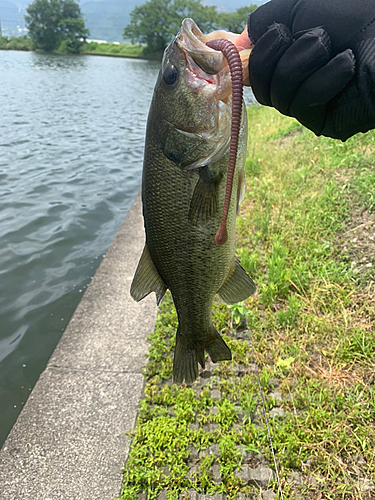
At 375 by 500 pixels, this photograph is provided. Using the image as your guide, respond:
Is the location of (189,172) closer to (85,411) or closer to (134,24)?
(85,411)

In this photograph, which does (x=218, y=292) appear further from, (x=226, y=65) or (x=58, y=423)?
(x=58, y=423)

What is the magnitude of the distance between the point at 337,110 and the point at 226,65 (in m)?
0.46

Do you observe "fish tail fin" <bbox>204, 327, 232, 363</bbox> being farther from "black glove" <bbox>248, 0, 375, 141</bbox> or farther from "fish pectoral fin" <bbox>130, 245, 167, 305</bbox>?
"black glove" <bbox>248, 0, 375, 141</bbox>

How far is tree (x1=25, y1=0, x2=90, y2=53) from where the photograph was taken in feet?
232

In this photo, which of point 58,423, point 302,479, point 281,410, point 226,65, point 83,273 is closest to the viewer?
point 226,65

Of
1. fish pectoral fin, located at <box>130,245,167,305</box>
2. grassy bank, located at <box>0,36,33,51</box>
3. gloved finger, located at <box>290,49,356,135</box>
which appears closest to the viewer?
gloved finger, located at <box>290,49,356,135</box>

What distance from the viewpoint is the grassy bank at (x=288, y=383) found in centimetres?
232

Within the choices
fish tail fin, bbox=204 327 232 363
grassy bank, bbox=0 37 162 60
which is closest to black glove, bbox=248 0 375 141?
fish tail fin, bbox=204 327 232 363

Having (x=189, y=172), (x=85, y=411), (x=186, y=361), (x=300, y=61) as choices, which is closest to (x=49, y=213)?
(x=85, y=411)

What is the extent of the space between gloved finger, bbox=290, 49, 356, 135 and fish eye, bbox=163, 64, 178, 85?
0.48 m

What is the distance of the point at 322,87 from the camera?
4.06 feet

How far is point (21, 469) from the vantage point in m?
2.59

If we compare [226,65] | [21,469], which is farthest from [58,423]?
[226,65]

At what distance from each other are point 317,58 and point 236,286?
1.07m
